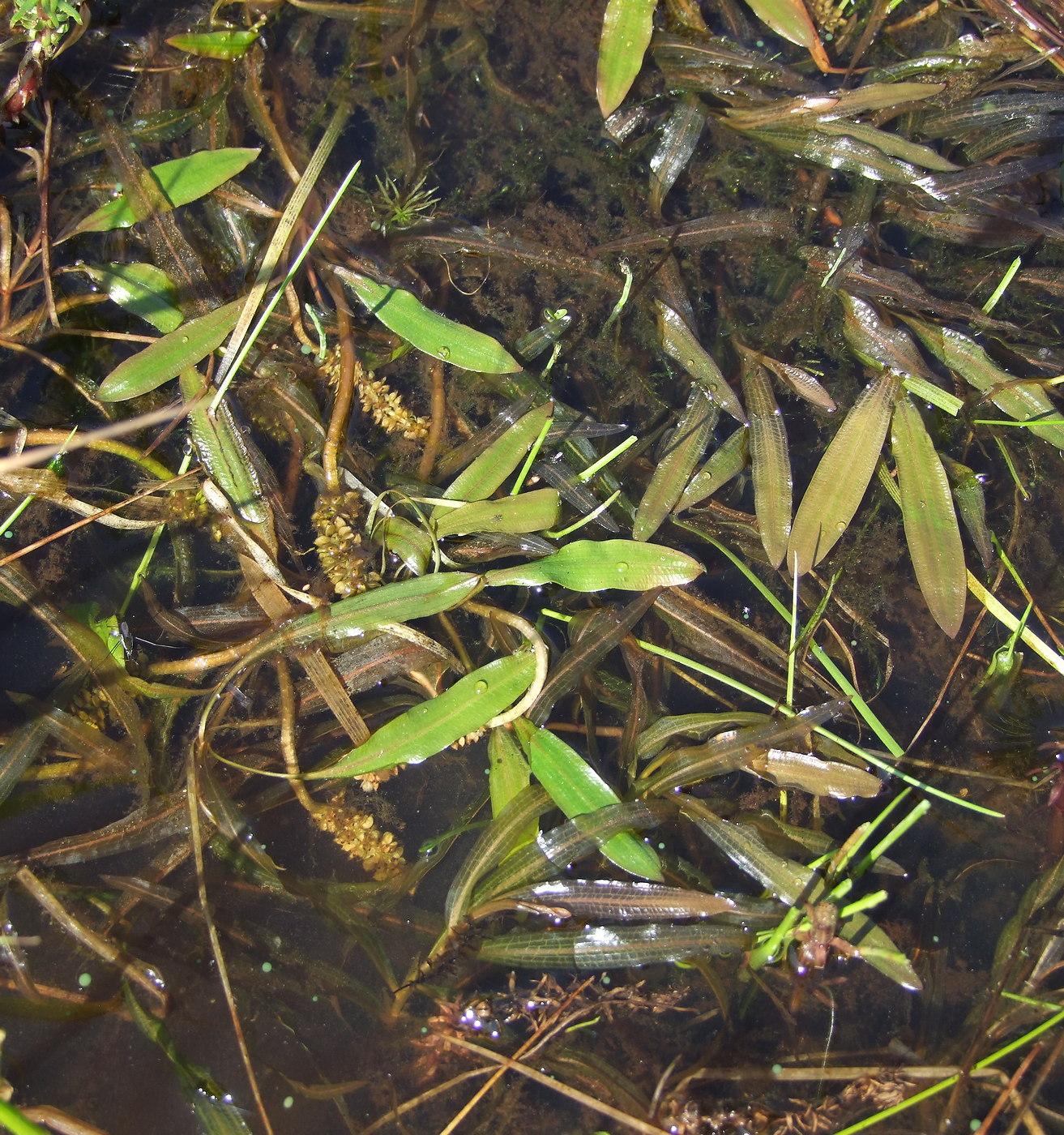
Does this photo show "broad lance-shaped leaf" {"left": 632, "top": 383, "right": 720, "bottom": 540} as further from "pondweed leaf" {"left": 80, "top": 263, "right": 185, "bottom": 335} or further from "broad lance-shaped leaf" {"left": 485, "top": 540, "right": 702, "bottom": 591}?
"pondweed leaf" {"left": 80, "top": 263, "right": 185, "bottom": 335}

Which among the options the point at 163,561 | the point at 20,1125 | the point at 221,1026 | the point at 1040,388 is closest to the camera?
the point at 20,1125

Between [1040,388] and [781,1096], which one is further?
[1040,388]

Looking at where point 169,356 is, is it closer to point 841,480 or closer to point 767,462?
point 767,462

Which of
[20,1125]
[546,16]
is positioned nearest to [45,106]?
[546,16]

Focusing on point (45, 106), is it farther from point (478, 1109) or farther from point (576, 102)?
point (478, 1109)

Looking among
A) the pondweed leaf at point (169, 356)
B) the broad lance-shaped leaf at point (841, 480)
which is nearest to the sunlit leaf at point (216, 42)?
the pondweed leaf at point (169, 356)

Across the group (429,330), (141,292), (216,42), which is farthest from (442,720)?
(216,42)
